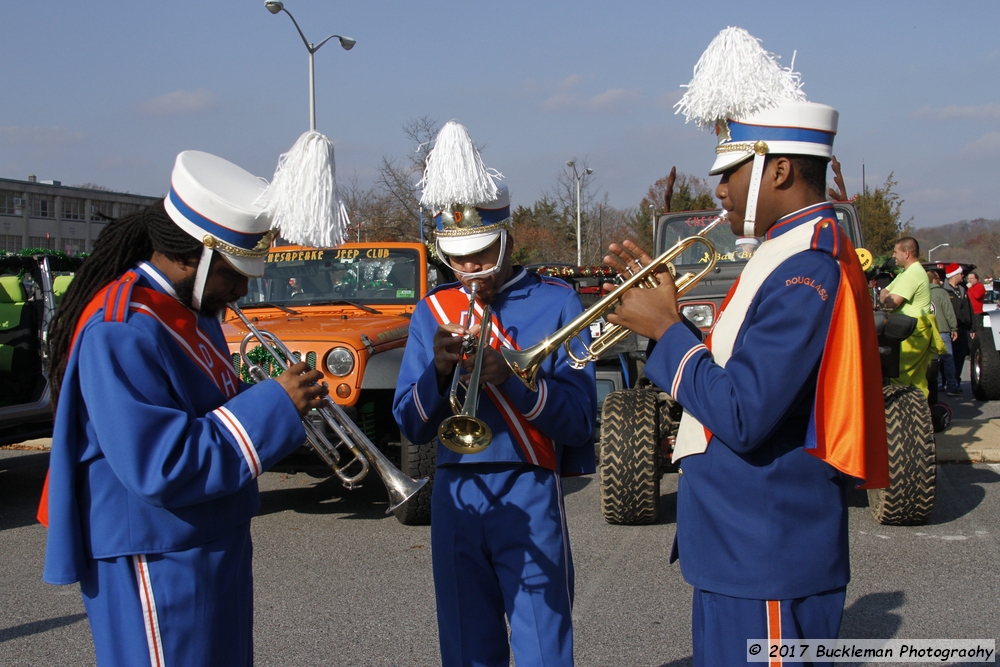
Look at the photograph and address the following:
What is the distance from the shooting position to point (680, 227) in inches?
304

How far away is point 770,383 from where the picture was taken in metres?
1.89

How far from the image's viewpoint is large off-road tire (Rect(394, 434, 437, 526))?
561 centimetres

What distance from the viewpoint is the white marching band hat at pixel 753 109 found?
2129 mm

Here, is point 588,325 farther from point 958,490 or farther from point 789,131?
point 958,490

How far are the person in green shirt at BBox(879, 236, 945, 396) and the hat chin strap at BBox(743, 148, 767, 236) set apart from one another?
232 inches

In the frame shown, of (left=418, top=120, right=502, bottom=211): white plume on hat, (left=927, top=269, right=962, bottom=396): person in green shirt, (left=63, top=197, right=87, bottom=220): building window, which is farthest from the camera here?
(left=63, top=197, right=87, bottom=220): building window

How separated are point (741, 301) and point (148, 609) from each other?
155 centimetres

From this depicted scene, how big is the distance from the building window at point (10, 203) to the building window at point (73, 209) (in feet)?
14.0

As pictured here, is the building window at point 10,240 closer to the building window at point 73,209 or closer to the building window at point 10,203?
the building window at point 10,203

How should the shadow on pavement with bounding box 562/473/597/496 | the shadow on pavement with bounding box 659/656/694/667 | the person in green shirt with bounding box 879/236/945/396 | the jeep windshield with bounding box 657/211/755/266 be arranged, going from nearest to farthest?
the shadow on pavement with bounding box 659/656/694/667 < the shadow on pavement with bounding box 562/473/597/496 < the jeep windshield with bounding box 657/211/755/266 < the person in green shirt with bounding box 879/236/945/396

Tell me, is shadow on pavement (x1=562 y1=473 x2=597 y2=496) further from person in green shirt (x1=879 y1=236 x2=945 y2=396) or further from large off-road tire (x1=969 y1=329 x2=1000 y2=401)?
large off-road tire (x1=969 y1=329 x2=1000 y2=401)

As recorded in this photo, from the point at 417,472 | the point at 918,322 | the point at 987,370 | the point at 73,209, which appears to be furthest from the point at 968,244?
the point at 417,472

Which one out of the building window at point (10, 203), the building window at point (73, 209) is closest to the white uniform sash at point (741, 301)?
the building window at point (10, 203)

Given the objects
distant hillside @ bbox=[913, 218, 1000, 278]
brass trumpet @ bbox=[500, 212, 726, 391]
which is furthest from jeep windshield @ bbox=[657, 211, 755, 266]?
distant hillside @ bbox=[913, 218, 1000, 278]
